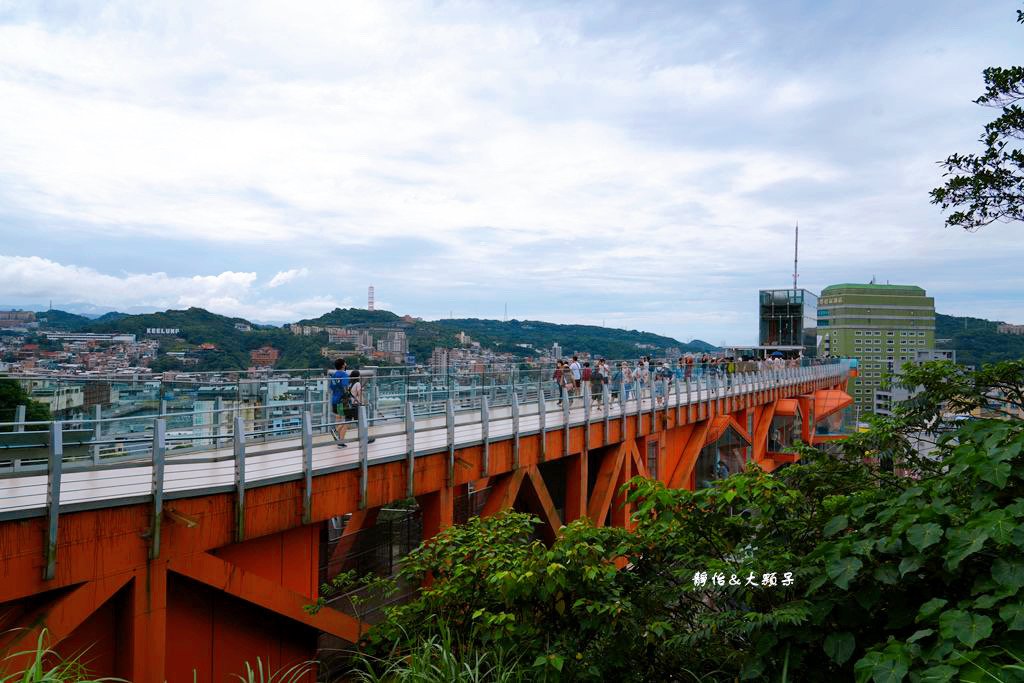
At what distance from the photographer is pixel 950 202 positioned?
820 cm

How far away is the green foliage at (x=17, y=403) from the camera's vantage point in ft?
31.4

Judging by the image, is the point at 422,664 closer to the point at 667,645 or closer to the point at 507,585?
the point at 507,585

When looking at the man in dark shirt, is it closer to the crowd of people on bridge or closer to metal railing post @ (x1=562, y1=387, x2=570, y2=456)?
metal railing post @ (x1=562, y1=387, x2=570, y2=456)

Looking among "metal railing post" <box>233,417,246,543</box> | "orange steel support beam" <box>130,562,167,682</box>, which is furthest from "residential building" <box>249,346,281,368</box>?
"orange steel support beam" <box>130,562,167,682</box>

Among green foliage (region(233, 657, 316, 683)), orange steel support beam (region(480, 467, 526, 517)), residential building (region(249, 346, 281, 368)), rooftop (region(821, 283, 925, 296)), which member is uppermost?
rooftop (region(821, 283, 925, 296))

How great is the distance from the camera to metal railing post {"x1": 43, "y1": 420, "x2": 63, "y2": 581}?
7094 mm

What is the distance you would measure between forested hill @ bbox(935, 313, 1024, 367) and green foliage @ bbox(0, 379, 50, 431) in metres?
87.9

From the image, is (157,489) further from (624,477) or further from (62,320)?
(62,320)

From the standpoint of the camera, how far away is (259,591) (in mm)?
9461

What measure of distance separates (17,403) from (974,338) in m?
144

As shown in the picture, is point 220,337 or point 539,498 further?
point 220,337

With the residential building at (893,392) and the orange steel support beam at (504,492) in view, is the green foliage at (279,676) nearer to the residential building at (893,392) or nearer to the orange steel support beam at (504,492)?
the orange steel support beam at (504,492)

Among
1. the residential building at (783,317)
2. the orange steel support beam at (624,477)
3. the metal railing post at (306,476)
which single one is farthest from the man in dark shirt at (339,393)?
the residential building at (783,317)

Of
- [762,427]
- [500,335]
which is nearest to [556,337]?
[500,335]
